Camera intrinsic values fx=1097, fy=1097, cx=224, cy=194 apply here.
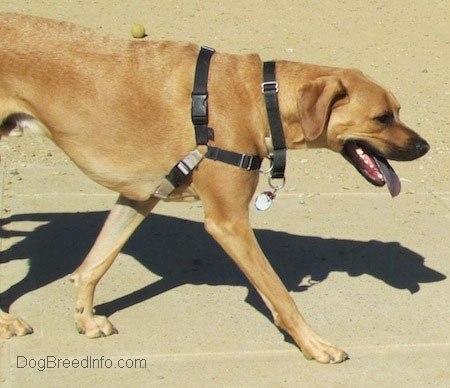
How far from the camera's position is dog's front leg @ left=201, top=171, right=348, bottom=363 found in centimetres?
540

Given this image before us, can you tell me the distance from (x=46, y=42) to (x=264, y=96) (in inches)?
43.9

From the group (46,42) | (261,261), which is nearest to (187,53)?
(46,42)

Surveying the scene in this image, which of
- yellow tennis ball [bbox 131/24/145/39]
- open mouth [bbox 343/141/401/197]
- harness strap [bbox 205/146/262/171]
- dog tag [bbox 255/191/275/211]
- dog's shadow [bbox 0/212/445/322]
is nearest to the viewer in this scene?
harness strap [bbox 205/146/262/171]

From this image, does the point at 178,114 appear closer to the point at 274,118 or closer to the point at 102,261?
the point at 274,118

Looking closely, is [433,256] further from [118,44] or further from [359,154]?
[118,44]

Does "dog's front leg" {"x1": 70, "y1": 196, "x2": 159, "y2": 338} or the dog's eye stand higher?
the dog's eye

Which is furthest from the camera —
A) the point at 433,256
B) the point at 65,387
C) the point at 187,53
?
the point at 433,256

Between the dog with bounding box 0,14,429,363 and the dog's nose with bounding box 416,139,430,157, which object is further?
the dog's nose with bounding box 416,139,430,157

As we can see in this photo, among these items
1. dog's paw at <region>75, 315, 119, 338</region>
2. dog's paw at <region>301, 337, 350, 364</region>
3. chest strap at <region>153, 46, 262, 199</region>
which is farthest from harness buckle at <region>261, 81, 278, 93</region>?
dog's paw at <region>75, 315, 119, 338</region>

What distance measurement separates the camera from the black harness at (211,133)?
5336 mm

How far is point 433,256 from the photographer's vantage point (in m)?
6.74

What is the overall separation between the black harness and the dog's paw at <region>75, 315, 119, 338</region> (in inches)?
33.1

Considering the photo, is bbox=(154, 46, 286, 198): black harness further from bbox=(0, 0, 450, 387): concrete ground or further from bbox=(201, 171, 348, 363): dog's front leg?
bbox=(0, 0, 450, 387): concrete ground

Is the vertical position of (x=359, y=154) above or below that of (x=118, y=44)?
below
